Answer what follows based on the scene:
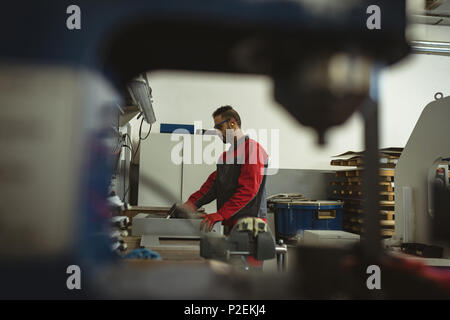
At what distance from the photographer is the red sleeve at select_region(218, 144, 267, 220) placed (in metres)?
1.78

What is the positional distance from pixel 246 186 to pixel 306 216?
2.05 meters

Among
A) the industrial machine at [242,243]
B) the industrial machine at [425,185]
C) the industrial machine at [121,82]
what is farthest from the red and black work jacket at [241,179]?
the industrial machine at [121,82]

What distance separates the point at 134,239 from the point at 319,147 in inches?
46.8

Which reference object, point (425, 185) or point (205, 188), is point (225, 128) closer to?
point (205, 188)

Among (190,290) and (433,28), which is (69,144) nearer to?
(190,290)

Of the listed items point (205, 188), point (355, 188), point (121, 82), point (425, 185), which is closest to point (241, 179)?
point (205, 188)

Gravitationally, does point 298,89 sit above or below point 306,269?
above

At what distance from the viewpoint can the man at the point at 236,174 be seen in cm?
175

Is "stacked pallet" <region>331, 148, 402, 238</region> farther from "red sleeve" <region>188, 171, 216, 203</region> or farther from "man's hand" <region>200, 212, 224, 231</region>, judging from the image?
"man's hand" <region>200, 212, 224, 231</region>

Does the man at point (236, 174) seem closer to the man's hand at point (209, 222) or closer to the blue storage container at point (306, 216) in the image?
the man's hand at point (209, 222)

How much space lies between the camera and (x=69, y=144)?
448 millimetres

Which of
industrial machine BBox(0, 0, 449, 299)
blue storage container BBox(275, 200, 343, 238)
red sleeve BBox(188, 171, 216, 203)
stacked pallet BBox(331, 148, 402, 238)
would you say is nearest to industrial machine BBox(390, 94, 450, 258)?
red sleeve BBox(188, 171, 216, 203)

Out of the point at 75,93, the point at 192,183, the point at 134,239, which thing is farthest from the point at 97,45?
the point at 192,183

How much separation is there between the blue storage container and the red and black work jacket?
1696mm
